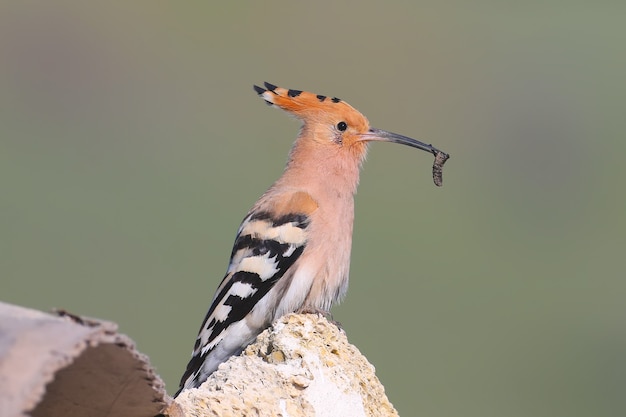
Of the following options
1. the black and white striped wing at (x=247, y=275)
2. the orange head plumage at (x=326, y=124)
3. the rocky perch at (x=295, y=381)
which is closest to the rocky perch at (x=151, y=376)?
the rocky perch at (x=295, y=381)

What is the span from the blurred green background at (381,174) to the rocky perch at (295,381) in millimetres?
9512

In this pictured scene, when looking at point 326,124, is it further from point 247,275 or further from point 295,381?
point 295,381

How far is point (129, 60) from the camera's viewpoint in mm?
24500

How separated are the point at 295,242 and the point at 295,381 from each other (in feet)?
4.71

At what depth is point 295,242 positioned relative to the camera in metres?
3.77

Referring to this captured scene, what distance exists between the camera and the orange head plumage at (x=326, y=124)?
4.06 m

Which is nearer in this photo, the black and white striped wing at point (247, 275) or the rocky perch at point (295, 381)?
the rocky perch at point (295, 381)

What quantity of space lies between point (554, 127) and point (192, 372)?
19.1m

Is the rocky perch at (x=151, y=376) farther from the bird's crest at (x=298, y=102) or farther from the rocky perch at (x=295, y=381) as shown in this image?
the bird's crest at (x=298, y=102)

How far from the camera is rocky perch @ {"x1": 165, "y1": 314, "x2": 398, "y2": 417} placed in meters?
2.22

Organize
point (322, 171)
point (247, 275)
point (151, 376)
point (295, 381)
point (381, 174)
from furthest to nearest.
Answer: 1. point (381, 174)
2. point (322, 171)
3. point (247, 275)
4. point (295, 381)
5. point (151, 376)

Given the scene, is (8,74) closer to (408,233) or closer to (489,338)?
(408,233)

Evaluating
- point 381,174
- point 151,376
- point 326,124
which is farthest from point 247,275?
point 381,174

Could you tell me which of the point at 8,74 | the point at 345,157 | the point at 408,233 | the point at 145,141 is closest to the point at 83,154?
the point at 145,141
